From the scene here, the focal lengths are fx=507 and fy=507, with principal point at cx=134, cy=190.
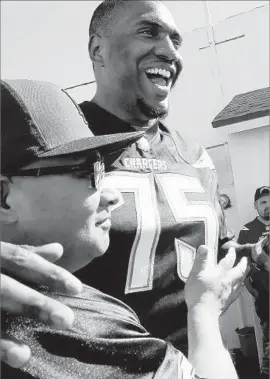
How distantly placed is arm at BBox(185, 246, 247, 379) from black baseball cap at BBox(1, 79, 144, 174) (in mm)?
425

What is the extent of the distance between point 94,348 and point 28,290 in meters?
0.25

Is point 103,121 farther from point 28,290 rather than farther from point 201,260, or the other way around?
point 28,290

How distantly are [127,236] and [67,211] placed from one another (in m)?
0.54

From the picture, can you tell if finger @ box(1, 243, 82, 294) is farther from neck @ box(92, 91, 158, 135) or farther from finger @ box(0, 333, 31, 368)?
neck @ box(92, 91, 158, 135)

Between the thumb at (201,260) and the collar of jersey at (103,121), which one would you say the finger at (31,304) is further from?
the collar of jersey at (103,121)

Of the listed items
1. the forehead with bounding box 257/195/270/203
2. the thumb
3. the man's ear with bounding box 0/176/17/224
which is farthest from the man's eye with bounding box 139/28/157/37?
the forehead with bounding box 257/195/270/203

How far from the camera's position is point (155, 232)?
1597mm

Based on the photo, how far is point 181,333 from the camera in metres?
1.58

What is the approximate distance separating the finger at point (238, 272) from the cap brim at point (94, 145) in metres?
0.49

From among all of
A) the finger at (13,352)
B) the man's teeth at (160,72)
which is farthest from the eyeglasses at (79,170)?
the man's teeth at (160,72)

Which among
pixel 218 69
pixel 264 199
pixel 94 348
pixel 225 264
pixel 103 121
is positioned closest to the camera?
pixel 94 348

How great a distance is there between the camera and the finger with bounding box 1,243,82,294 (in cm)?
78

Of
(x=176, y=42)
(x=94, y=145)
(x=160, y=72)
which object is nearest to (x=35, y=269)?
(x=94, y=145)

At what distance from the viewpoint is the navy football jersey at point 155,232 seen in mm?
1559
